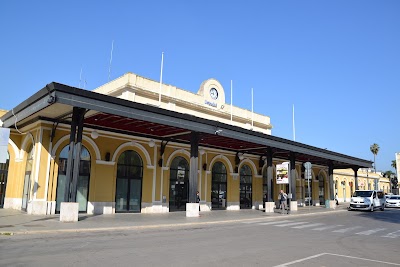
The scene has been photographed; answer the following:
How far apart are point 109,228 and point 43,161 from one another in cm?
744

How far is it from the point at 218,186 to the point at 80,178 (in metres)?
12.4

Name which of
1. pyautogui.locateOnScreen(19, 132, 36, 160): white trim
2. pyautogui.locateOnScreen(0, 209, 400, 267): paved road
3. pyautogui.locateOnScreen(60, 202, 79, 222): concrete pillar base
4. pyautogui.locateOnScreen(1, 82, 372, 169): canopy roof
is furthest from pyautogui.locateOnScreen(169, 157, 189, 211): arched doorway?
pyautogui.locateOnScreen(0, 209, 400, 267): paved road

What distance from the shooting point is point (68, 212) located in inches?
589

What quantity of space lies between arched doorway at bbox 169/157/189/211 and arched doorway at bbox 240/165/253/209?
6.97 meters

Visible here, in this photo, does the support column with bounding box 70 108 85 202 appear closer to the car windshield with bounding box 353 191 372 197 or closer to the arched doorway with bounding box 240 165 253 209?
the arched doorway with bounding box 240 165 253 209

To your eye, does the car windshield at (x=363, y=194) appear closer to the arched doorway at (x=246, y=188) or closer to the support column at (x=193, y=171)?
the arched doorway at (x=246, y=188)

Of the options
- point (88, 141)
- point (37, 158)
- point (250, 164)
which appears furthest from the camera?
point (250, 164)

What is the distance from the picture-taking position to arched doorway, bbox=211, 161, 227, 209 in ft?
91.7

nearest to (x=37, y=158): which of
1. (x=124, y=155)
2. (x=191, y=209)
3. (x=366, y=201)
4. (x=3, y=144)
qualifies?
(x=3, y=144)

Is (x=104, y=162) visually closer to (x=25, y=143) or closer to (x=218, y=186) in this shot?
(x=25, y=143)

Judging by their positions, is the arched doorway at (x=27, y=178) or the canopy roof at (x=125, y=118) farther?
the arched doorway at (x=27, y=178)

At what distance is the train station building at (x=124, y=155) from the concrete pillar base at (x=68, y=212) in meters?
0.36

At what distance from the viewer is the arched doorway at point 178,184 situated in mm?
24641

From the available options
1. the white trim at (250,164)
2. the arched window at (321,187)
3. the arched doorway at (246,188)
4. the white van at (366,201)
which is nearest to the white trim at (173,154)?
the white trim at (250,164)
